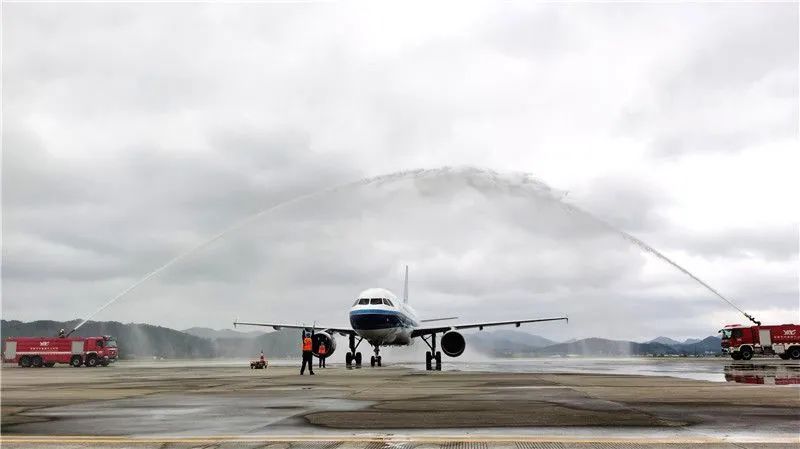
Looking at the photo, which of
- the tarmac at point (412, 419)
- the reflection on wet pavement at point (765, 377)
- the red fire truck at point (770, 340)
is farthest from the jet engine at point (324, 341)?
the red fire truck at point (770, 340)

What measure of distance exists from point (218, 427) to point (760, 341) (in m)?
55.4

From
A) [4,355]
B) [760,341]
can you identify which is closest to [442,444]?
[760,341]

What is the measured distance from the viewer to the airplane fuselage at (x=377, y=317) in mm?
40719

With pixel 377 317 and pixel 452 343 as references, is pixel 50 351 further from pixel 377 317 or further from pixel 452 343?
pixel 452 343

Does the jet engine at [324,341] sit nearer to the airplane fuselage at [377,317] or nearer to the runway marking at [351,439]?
the airplane fuselage at [377,317]

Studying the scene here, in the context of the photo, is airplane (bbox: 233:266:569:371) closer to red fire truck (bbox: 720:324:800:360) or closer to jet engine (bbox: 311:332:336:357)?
jet engine (bbox: 311:332:336:357)

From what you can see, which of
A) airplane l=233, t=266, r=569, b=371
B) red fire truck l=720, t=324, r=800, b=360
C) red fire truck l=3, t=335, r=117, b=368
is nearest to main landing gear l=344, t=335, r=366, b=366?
airplane l=233, t=266, r=569, b=371

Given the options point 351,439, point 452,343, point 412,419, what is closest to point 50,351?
point 452,343

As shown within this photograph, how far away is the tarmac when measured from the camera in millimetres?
8961

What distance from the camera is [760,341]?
179 feet

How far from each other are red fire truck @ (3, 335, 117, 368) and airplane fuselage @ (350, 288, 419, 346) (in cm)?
2864

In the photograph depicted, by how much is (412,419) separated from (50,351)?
5494 cm

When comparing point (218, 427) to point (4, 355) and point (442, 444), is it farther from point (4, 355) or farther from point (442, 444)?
point (4, 355)

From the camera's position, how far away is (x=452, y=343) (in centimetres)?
4306
